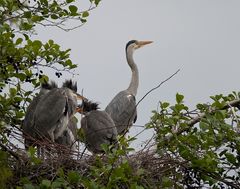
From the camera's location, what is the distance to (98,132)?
8.02m

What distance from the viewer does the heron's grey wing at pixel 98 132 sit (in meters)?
8.02

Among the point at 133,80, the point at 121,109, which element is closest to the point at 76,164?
the point at 121,109

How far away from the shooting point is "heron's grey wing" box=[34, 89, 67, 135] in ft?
26.2

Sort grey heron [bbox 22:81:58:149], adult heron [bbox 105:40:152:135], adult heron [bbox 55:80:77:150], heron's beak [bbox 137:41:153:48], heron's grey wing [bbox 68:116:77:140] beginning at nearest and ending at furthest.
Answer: grey heron [bbox 22:81:58:149] < adult heron [bbox 55:80:77:150] < heron's grey wing [bbox 68:116:77:140] < adult heron [bbox 105:40:152:135] < heron's beak [bbox 137:41:153:48]

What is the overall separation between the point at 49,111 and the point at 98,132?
0.60 meters

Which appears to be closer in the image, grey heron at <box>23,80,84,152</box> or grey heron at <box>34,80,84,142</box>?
grey heron at <box>23,80,84,152</box>

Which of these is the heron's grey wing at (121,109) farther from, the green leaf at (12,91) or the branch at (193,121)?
the branch at (193,121)

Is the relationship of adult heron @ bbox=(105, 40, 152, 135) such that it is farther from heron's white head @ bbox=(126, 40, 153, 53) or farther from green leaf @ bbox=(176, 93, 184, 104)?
green leaf @ bbox=(176, 93, 184, 104)

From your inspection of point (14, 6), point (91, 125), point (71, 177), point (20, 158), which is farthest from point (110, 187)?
point (91, 125)

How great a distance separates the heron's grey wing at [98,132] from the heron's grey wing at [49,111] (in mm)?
334

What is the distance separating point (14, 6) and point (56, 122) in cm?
251

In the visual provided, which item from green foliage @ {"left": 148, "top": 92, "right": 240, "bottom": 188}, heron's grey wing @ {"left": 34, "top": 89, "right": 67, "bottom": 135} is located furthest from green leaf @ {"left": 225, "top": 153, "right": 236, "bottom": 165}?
heron's grey wing @ {"left": 34, "top": 89, "right": 67, "bottom": 135}

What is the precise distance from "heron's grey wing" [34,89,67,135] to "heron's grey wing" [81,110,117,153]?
1.09ft

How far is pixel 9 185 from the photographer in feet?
18.2
